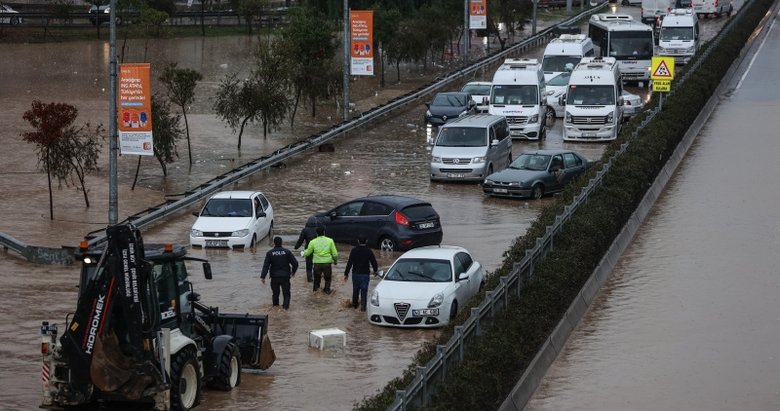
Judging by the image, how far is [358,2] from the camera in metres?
87.8

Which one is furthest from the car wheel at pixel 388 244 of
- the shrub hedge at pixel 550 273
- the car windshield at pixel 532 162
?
the car windshield at pixel 532 162

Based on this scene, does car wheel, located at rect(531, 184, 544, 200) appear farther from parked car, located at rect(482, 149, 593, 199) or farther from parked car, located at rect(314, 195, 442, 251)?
parked car, located at rect(314, 195, 442, 251)

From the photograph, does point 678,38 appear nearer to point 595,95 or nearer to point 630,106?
point 630,106

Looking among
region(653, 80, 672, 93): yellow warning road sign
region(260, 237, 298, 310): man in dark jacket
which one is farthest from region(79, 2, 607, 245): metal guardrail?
region(653, 80, 672, 93): yellow warning road sign

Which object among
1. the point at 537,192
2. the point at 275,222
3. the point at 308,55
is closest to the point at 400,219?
the point at 275,222

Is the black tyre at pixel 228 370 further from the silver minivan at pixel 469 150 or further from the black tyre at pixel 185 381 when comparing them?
the silver minivan at pixel 469 150

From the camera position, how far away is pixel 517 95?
157ft

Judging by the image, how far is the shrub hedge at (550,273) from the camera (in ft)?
57.9

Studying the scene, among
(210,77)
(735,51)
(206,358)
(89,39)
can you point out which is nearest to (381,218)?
(206,358)

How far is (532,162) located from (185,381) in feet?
70.2

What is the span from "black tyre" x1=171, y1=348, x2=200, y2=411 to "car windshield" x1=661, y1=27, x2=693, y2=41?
2099 inches

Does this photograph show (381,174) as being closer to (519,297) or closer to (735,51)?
(519,297)

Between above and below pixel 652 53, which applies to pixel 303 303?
below

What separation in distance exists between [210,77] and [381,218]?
1885 inches
